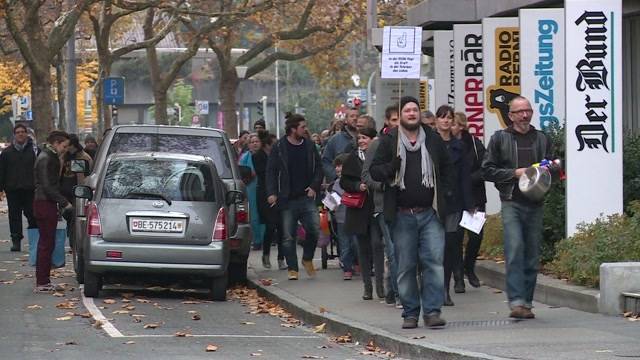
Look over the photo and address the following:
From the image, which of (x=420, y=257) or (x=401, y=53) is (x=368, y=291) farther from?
(x=401, y=53)

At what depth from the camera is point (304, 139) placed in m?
17.6

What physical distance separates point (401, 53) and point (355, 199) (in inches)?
180

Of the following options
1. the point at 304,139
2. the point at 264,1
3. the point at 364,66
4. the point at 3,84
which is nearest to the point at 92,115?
the point at 3,84

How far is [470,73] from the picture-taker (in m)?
A: 21.9

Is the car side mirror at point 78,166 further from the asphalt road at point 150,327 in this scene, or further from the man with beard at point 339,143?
the man with beard at point 339,143

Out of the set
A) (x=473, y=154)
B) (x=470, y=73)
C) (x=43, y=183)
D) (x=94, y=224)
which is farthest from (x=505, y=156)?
(x=470, y=73)

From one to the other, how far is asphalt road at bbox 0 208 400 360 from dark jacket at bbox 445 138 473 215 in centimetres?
179

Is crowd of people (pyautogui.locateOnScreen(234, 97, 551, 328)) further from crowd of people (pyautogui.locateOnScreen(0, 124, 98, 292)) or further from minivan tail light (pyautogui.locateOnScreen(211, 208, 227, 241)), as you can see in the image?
crowd of people (pyautogui.locateOnScreen(0, 124, 98, 292))

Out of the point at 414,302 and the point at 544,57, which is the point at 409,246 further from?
the point at 544,57

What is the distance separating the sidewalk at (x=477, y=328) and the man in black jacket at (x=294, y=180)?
115 cm

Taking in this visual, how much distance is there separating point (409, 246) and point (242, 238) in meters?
5.05

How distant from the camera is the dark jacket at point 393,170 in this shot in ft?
40.8

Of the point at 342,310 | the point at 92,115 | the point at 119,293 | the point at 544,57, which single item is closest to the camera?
the point at 342,310

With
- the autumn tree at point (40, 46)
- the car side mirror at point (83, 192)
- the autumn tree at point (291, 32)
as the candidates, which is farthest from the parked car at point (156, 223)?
the autumn tree at point (291, 32)
